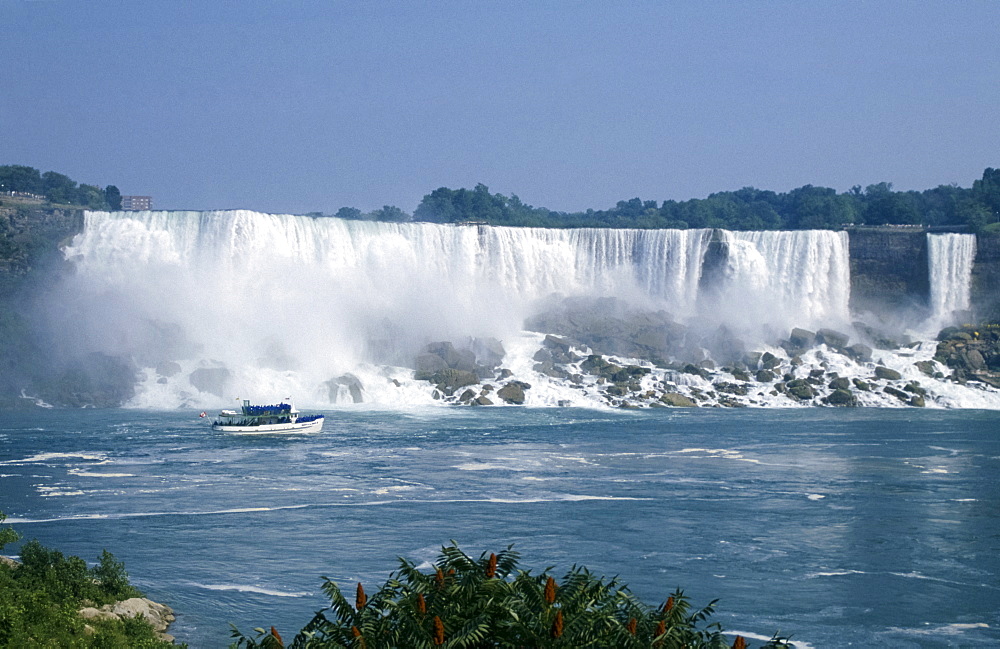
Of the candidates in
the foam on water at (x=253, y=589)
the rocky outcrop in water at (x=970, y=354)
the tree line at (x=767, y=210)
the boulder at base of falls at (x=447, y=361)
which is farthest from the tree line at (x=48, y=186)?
the foam on water at (x=253, y=589)

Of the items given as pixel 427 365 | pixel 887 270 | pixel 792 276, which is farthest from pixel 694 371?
pixel 887 270

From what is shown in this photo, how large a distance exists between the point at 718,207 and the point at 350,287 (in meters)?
62.3

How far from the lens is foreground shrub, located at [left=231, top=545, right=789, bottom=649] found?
753cm

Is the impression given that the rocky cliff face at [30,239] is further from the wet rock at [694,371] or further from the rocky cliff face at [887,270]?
the rocky cliff face at [887,270]

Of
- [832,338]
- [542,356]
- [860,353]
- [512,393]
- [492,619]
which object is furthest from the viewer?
[832,338]

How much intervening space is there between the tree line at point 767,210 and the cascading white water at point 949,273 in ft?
19.4

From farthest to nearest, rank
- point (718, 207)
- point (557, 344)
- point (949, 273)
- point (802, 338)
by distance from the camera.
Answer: point (718, 207) → point (949, 273) → point (802, 338) → point (557, 344)

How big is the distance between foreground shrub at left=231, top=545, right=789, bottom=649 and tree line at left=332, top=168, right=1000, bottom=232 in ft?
219

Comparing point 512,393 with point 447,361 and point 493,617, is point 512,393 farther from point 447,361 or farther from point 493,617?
point 493,617

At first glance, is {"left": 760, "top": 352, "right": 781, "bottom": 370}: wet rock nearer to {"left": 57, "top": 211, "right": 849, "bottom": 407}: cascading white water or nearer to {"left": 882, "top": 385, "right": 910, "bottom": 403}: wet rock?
{"left": 57, "top": 211, "right": 849, "bottom": 407}: cascading white water

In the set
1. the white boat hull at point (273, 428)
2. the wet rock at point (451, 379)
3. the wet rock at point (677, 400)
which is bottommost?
the wet rock at point (677, 400)

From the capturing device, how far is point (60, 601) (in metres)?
15.5

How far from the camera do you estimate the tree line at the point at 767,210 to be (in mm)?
79562

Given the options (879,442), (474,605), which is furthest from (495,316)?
(474,605)
